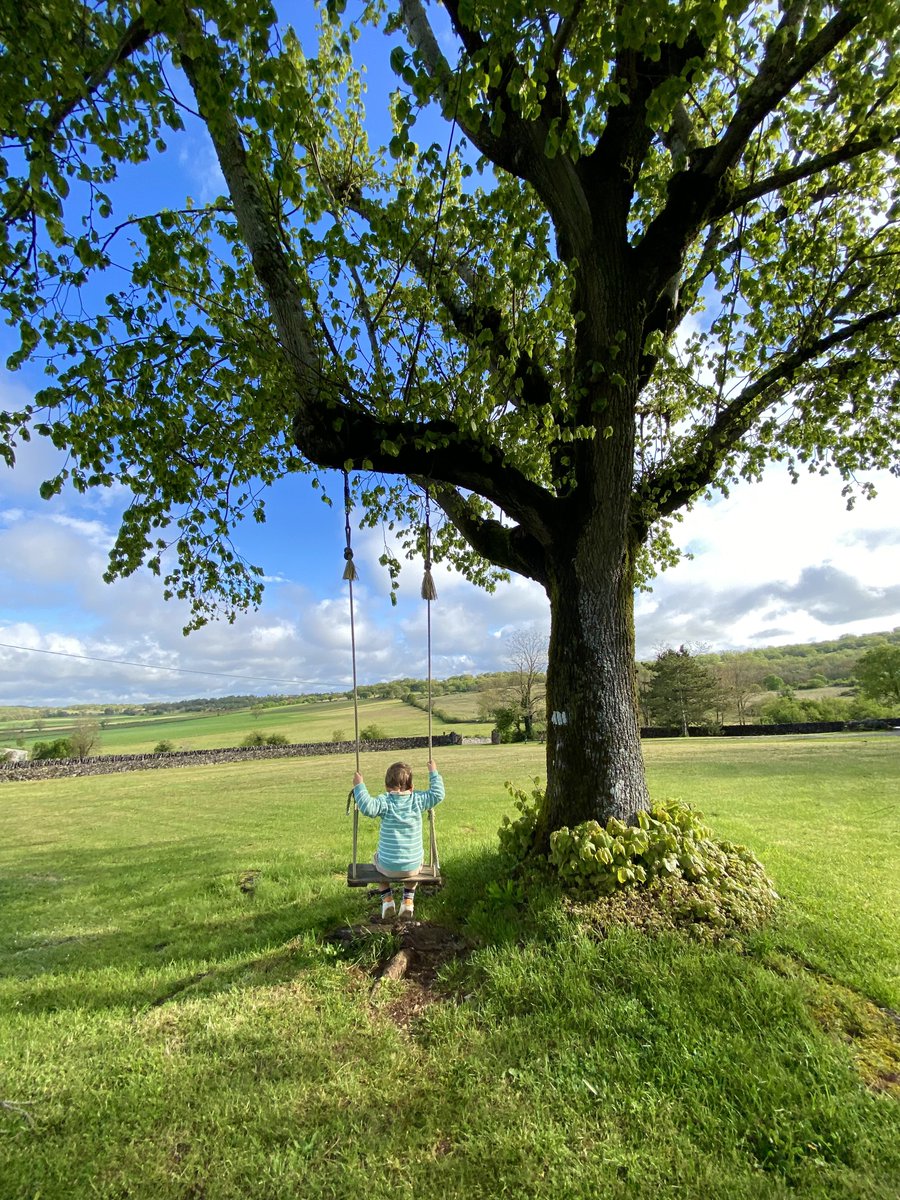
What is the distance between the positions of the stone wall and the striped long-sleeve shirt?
3112 cm

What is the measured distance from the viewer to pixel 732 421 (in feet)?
23.2

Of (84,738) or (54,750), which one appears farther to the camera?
(84,738)

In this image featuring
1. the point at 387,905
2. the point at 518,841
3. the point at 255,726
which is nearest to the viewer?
the point at 387,905

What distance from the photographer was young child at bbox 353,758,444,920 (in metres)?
5.17

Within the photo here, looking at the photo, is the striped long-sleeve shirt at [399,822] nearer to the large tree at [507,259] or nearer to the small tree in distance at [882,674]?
the large tree at [507,259]

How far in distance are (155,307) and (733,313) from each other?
21.8 ft

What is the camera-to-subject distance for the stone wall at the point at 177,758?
124ft

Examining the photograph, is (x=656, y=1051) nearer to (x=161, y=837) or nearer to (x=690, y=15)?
(x=690, y=15)

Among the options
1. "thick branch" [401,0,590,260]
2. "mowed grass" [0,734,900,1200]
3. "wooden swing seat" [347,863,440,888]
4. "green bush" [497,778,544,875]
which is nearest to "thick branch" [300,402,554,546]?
"thick branch" [401,0,590,260]

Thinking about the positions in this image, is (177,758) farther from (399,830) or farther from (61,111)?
(61,111)

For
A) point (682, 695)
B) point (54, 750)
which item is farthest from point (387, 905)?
point (682, 695)

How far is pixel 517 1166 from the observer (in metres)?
2.52

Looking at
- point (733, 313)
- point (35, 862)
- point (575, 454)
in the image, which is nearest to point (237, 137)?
point (575, 454)

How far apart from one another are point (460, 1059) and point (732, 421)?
7.33m
